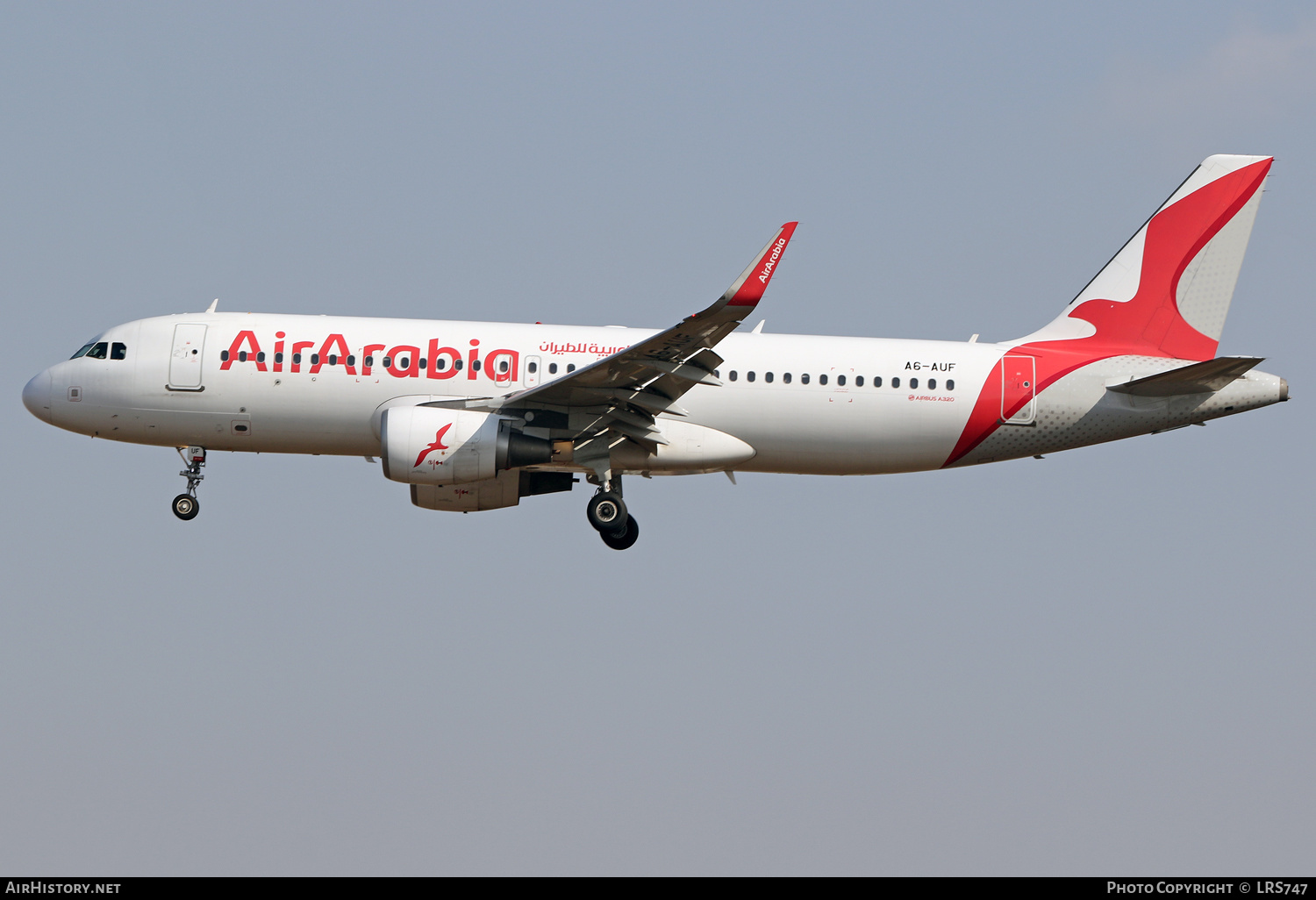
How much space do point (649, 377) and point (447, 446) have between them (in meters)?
4.08

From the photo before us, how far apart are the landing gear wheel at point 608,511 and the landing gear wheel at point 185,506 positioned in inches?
334

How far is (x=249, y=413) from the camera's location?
98.6 ft

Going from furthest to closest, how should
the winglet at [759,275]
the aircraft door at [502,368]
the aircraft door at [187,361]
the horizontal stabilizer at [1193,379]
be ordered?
the aircraft door at [187,361]
the aircraft door at [502,368]
the horizontal stabilizer at [1193,379]
the winglet at [759,275]

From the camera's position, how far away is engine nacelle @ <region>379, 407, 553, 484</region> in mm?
28484

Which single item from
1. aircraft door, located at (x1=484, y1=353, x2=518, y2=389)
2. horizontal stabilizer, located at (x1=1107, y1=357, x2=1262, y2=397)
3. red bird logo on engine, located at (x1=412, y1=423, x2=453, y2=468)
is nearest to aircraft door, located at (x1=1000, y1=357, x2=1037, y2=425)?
horizontal stabilizer, located at (x1=1107, y1=357, x2=1262, y2=397)

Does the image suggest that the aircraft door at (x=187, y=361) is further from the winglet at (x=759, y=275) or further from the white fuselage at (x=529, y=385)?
the winglet at (x=759, y=275)

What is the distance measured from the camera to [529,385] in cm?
3027

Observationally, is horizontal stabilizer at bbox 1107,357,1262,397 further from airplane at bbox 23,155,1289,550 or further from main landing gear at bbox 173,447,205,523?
main landing gear at bbox 173,447,205,523

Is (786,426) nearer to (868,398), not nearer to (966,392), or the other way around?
(868,398)

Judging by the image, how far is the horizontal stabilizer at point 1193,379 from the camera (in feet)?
96.1

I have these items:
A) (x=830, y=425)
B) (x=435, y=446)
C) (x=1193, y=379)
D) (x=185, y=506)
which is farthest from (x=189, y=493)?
(x=1193, y=379)

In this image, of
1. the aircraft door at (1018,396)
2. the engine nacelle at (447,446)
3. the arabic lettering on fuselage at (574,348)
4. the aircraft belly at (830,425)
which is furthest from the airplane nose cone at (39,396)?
the aircraft door at (1018,396)

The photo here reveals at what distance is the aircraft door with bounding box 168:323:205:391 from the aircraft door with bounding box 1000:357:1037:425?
1639 cm

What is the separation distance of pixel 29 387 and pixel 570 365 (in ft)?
38.1
